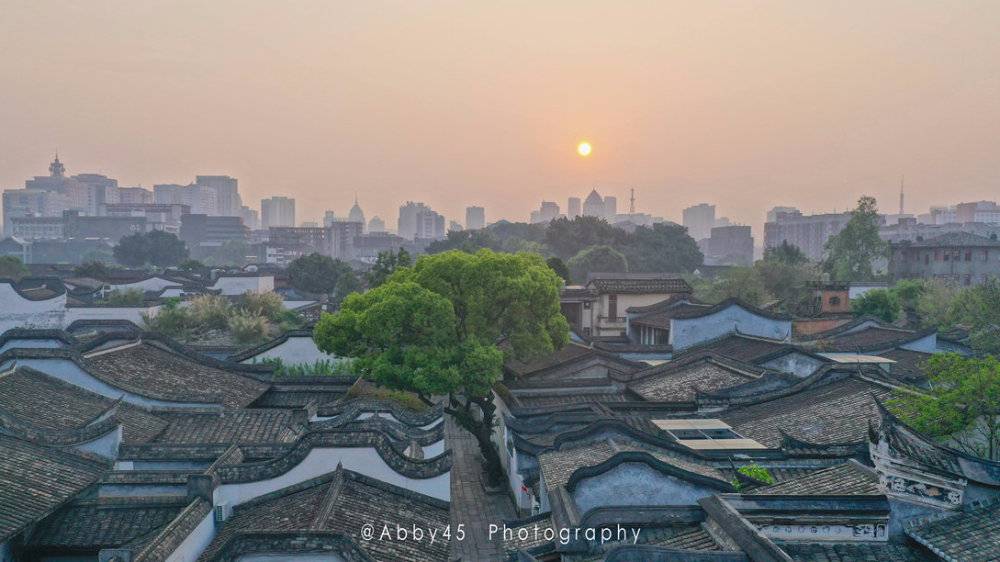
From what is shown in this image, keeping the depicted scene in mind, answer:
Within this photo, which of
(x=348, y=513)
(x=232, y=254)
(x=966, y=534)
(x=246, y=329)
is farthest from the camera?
(x=232, y=254)

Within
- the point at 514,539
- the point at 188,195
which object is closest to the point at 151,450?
the point at 514,539

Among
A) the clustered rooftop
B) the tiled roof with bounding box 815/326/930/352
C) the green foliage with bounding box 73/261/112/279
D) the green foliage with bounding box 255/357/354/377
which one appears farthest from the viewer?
the green foliage with bounding box 73/261/112/279

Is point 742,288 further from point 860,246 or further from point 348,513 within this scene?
point 348,513

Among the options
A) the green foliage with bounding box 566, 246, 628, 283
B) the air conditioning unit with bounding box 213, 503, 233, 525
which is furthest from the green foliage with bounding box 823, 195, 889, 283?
the air conditioning unit with bounding box 213, 503, 233, 525

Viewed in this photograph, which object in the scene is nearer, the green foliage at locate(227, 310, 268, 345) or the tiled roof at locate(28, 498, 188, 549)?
the tiled roof at locate(28, 498, 188, 549)

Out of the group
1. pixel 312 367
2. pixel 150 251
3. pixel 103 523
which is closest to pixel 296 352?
pixel 312 367

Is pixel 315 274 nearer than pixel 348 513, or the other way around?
pixel 348 513

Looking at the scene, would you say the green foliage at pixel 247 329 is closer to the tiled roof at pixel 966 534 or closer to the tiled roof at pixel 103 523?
the tiled roof at pixel 103 523

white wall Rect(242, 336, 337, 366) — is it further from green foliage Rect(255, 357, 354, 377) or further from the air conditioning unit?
the air conditioning unit
